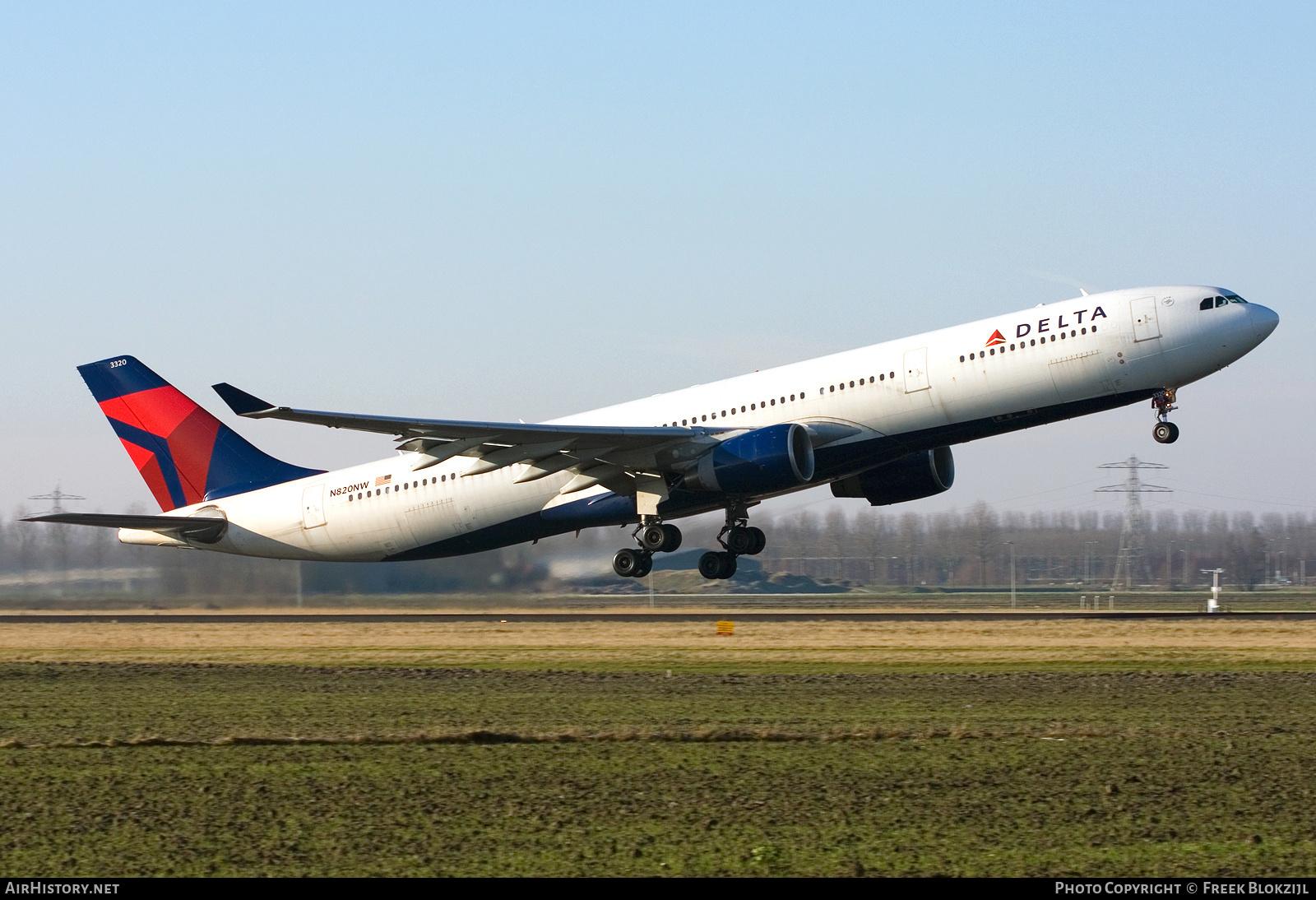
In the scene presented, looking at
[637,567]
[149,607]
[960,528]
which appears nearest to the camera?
[637,567]

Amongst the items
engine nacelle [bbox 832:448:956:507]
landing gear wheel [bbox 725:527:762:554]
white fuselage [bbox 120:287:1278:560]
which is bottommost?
landing gear wheel [bbox 725:527:762:554]

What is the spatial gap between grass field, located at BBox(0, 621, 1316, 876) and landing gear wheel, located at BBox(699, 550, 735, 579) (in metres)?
2.71

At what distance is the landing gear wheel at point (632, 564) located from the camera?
34.1 m

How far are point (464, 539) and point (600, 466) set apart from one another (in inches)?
193

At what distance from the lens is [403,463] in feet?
117

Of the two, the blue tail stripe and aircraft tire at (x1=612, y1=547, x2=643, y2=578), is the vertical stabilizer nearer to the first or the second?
the blue tail stripe

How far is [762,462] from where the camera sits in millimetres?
29094

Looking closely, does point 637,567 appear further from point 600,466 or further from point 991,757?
point 991,757

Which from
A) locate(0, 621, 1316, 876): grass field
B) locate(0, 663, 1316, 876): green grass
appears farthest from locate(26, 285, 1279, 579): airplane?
locate(0, 663, 1316, 876): green grass

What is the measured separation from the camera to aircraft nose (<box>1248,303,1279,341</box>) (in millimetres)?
27297

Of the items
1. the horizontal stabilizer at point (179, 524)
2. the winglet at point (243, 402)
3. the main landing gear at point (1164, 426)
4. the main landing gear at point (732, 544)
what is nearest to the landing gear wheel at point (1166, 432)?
the main landing gear at point (1164, 426)

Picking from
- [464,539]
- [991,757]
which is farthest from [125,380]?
[991,757]

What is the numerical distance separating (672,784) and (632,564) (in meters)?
19.1
